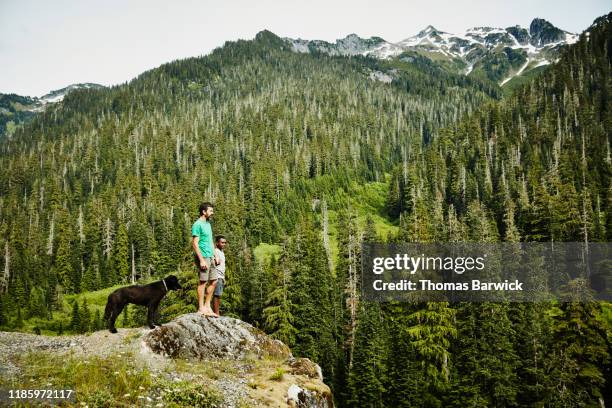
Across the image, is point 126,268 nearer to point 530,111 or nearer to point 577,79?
point 530,111

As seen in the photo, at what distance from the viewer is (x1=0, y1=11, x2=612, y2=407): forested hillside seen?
1737 inches

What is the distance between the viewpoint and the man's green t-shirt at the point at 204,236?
44.7ft

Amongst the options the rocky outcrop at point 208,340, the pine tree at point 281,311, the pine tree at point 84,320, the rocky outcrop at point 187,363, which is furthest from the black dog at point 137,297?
the pine tree at point 84,320

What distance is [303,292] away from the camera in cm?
5088

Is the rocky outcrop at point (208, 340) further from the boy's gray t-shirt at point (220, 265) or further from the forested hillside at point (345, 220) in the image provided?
the forested hillside at point (345, 220)

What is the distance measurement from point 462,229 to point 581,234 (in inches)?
1057

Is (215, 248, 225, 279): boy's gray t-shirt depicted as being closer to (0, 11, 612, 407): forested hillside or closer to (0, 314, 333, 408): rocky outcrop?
(0, 314, 333, 408): rocky outcrop

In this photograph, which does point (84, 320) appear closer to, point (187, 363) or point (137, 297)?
point (137, 297)

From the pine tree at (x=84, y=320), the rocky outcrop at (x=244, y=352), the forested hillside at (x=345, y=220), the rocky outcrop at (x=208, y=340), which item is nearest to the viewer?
the rocky outcrop at (x=244, y=352)

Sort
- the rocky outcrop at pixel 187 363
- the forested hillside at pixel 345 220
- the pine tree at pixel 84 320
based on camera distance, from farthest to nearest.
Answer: the pine tree at pixel 84 320 < the forested hillside at pixel 345 220 < the rocky outcrop at pixel 187 363

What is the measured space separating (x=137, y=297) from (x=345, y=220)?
52.9m

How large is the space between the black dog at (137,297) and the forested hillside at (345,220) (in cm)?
2397

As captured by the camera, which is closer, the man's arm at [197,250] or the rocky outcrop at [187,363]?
the rocky outcrop at [187,363]

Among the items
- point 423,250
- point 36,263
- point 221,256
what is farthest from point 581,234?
point 36,263
